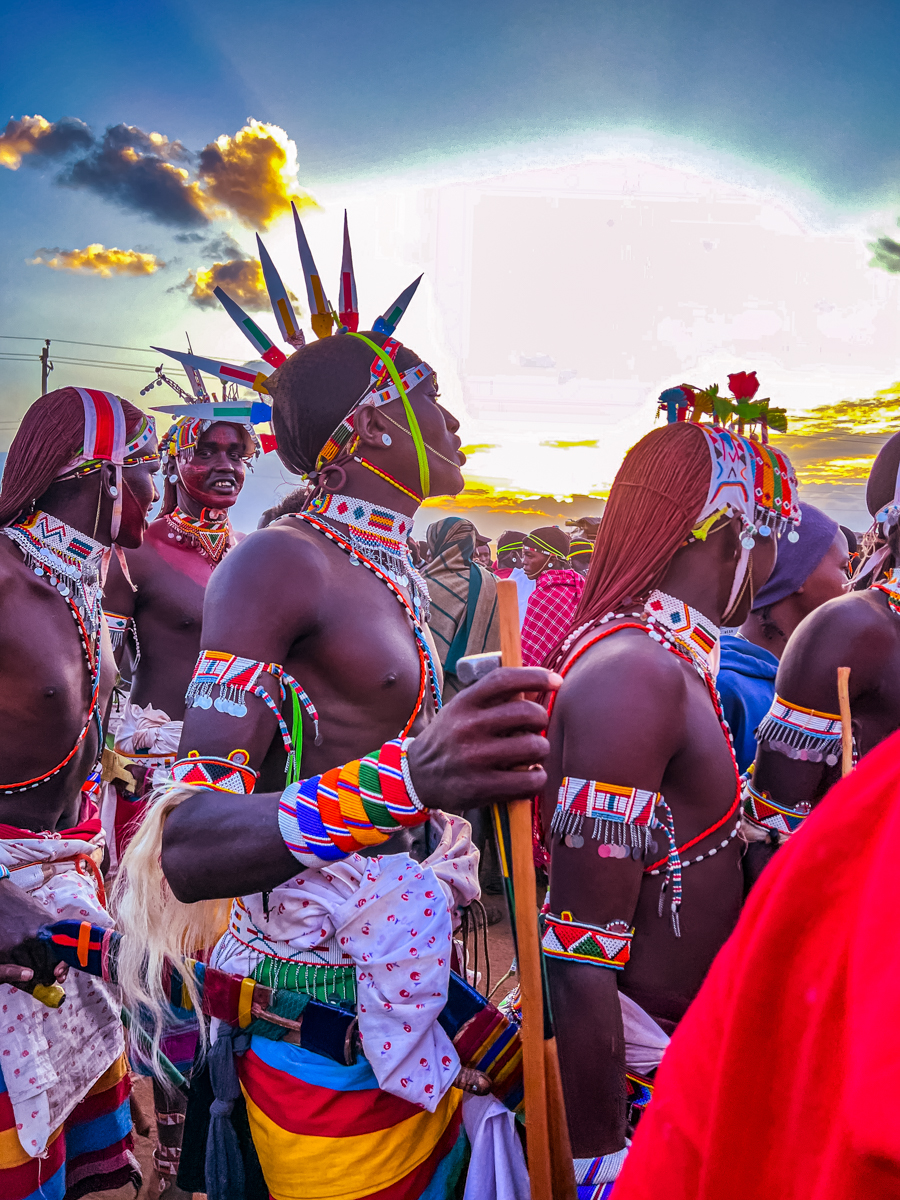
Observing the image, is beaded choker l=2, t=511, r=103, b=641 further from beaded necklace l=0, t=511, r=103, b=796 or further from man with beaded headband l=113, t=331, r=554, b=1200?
man with beaded headband l=113, t=331, r=554, b=1200

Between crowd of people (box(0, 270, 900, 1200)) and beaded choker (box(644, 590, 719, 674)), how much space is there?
0.01 meters

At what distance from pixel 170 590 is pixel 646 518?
11.9 feet

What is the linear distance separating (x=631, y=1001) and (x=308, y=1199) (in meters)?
0.83

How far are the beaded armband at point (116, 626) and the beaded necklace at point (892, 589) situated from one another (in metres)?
4.05

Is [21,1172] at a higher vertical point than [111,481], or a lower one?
lower

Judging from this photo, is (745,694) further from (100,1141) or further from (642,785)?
(100,1141)

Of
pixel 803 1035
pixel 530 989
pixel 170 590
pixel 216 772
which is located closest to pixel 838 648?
pixel 530 989

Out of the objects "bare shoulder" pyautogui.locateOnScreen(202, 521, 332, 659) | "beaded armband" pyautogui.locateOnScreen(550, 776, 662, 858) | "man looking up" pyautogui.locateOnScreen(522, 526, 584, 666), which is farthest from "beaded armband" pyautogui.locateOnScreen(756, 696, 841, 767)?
"man looking up" pyautogui.locateOnScreen(522, 526, 584, 666)

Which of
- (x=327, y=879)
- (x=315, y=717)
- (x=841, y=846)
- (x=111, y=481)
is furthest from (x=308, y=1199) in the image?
(x=111, y=481)

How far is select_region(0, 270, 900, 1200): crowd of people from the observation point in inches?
26.2

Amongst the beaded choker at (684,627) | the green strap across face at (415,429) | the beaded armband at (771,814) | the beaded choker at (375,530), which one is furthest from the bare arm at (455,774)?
the beaded armband at (771,814)

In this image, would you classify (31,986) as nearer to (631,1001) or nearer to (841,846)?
(631,1001)

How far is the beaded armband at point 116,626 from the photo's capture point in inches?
198

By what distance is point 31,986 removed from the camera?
2.26 meters
